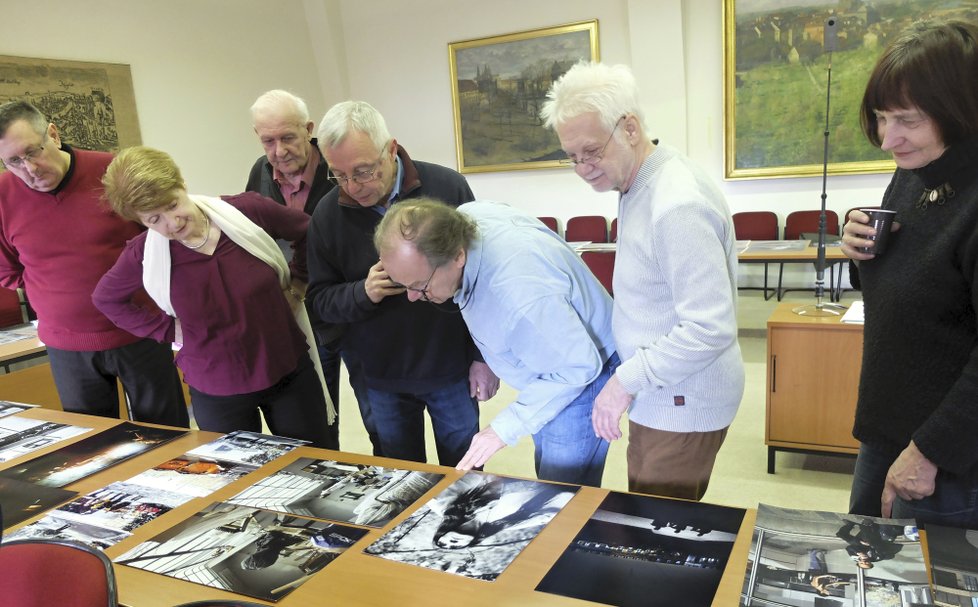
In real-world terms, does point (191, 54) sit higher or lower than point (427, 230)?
higher

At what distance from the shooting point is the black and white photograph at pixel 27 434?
186cm

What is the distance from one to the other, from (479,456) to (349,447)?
2204mm

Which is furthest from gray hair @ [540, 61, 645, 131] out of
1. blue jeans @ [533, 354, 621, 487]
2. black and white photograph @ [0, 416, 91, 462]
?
black and white photograph @ [0, 416, 91, 462]

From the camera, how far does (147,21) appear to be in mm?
5316

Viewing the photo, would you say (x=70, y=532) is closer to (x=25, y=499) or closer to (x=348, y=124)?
(x=25, y=499)

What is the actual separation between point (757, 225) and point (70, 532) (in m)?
Result: 5.51

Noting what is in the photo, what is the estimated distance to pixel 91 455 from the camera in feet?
5.88

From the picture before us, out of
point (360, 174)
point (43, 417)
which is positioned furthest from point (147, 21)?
point (360, 174)

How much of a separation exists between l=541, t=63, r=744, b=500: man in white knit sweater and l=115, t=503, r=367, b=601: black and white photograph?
609 millimetres

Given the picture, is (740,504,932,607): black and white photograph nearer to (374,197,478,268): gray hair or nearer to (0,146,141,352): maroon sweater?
(374,197,478,268): gray hair

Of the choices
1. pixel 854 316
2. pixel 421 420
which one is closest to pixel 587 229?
pixel 854 316

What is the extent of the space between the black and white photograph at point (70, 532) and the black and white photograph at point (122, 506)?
0.01 m

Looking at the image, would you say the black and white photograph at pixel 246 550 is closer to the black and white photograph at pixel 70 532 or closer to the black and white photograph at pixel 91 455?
the black and white photograph at pixel 70 532

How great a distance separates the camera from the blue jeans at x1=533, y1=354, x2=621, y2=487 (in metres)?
1.56
